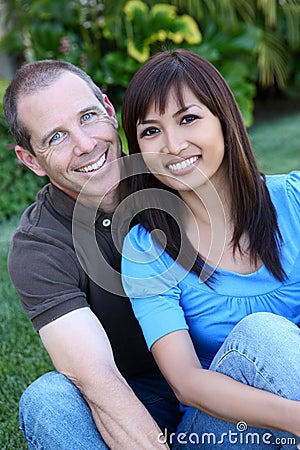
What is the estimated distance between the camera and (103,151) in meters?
2.33

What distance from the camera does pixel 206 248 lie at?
223cm

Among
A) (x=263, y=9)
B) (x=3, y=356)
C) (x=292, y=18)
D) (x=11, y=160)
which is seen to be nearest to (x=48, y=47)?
(x=11, y=160)

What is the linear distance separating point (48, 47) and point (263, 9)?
2.58 metres

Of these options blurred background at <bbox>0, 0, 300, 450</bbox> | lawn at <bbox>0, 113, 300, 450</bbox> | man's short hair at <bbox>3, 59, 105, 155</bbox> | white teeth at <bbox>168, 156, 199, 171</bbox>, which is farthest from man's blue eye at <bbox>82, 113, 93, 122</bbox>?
blurred background at <bbox>0, 0, 300, 450</bbox>

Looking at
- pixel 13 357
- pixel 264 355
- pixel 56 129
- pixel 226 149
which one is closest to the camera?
pixel 264 355

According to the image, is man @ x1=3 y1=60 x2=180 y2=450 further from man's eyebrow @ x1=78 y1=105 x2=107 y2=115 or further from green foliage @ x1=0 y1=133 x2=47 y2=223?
green foliage @ x1=0 y1=133 x2=47 y2=223

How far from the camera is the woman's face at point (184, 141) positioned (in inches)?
81.7

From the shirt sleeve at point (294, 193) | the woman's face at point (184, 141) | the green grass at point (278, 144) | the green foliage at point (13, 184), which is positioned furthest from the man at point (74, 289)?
the green grass at point (278, 144)

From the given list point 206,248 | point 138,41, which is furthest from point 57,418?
point 138,41

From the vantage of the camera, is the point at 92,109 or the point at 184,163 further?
the point at 92,109

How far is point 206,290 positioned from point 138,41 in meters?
4.86

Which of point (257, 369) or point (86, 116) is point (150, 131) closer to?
point (86, 116)

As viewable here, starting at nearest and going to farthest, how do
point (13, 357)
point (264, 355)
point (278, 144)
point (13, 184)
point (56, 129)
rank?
point (264, 355), point (56, 129), point (13, 357), point (13, 184), point (278, 144)

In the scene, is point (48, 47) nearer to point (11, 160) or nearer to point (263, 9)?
point (11, 160)
